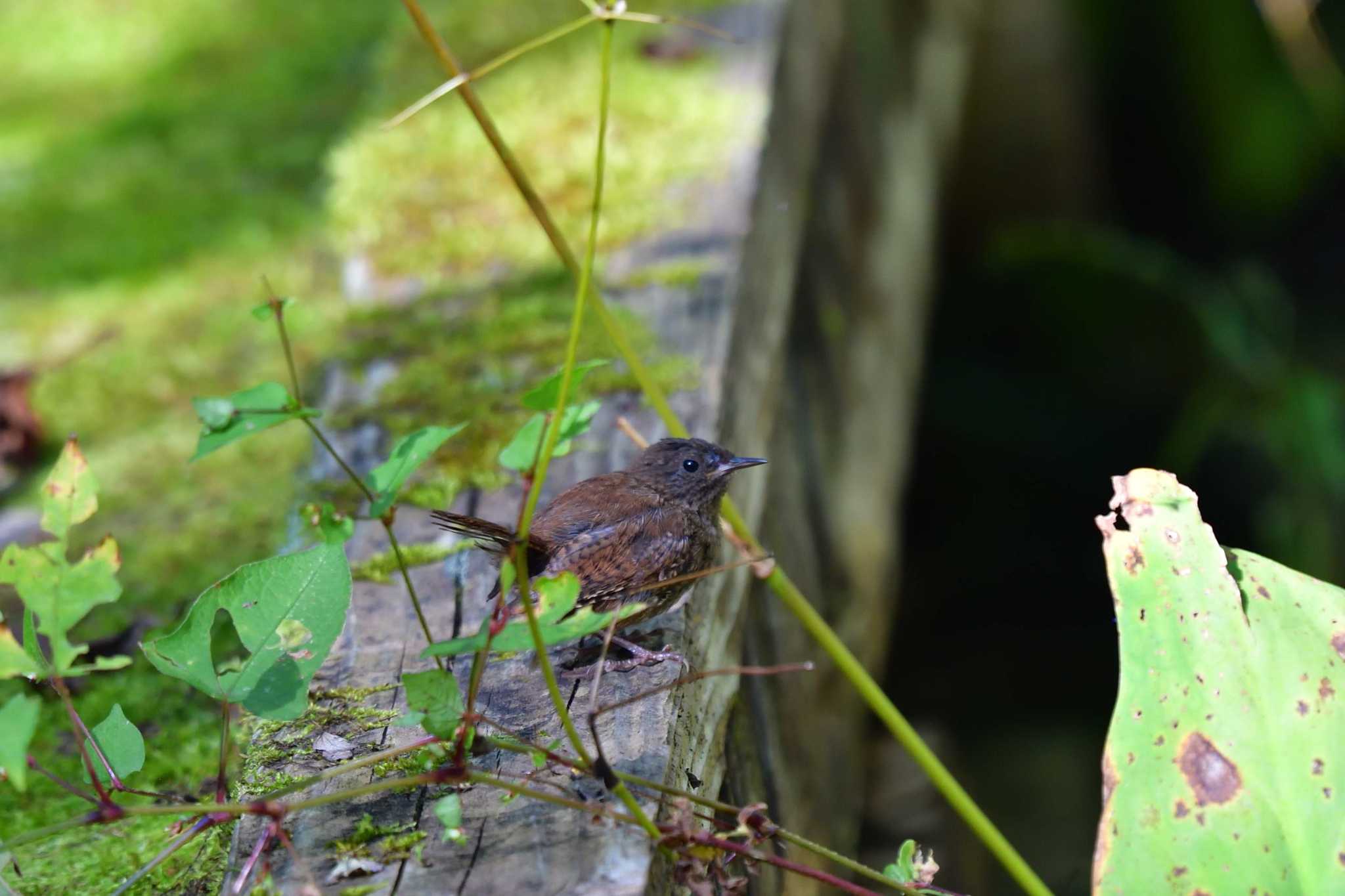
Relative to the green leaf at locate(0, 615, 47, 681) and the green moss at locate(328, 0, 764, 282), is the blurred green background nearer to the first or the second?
the green moss at locate(328, 0, 764, 282)

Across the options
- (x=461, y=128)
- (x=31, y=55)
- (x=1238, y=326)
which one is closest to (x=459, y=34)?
(x=461, y=128)

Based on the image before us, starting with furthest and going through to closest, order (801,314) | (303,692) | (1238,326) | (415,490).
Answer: (1238,326)
(801,314)
(415,490)
(303,692)

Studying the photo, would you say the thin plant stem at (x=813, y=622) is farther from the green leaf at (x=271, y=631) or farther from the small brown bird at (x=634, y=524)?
the green leaf at (x=271, y=631)

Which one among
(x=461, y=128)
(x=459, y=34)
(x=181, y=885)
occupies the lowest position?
(x=181, y=885)

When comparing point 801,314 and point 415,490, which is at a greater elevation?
point 801,314

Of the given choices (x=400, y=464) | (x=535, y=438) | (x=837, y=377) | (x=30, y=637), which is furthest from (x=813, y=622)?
(x=837, y=377)

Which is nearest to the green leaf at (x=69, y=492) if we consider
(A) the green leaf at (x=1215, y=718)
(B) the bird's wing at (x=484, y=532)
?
(B) the bird's wing at (x=484, y=532)

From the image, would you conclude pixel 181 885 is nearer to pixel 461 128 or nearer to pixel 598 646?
pixel 598 646
